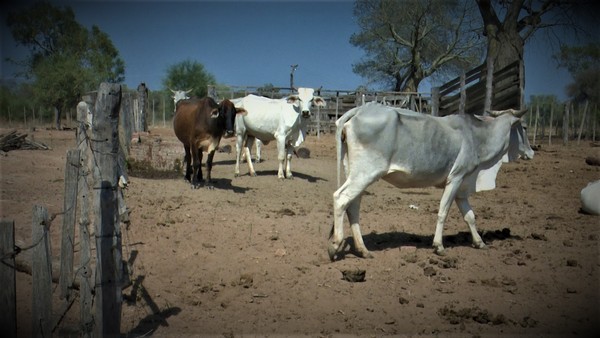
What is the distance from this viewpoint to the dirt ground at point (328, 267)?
502cm

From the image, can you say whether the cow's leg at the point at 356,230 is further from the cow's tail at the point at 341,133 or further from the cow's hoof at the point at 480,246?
the cow's hoof at the point at 480,246

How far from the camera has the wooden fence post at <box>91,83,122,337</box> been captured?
3.84m

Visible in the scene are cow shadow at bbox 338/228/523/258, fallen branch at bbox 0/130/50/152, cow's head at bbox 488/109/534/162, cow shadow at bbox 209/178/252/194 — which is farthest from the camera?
fallen branch at bbox 0/130/50/152

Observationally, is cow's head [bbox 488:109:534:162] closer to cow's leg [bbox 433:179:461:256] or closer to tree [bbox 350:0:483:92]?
cow's leg [bbox 433:179:461:256]

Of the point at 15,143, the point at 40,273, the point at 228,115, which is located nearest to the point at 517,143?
the point at 228,115

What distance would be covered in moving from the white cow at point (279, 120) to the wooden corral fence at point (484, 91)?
5517 mm

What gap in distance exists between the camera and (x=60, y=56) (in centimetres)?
3322

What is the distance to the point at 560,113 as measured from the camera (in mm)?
36562

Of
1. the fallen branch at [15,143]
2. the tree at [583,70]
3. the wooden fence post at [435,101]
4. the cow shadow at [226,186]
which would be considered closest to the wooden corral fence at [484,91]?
the wooden fence post at [435,101]

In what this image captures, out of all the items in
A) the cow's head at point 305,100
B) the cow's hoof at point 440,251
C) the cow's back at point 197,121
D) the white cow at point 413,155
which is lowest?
the cow's hoof at point 440,251

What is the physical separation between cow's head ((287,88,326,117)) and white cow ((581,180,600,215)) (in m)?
6.31

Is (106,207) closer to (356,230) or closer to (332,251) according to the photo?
(332,251)

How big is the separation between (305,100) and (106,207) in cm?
995

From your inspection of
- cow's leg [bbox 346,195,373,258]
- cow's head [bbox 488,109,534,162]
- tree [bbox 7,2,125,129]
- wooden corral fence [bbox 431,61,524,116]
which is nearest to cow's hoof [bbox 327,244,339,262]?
cow's leg [bbox 346,195,373,258]
